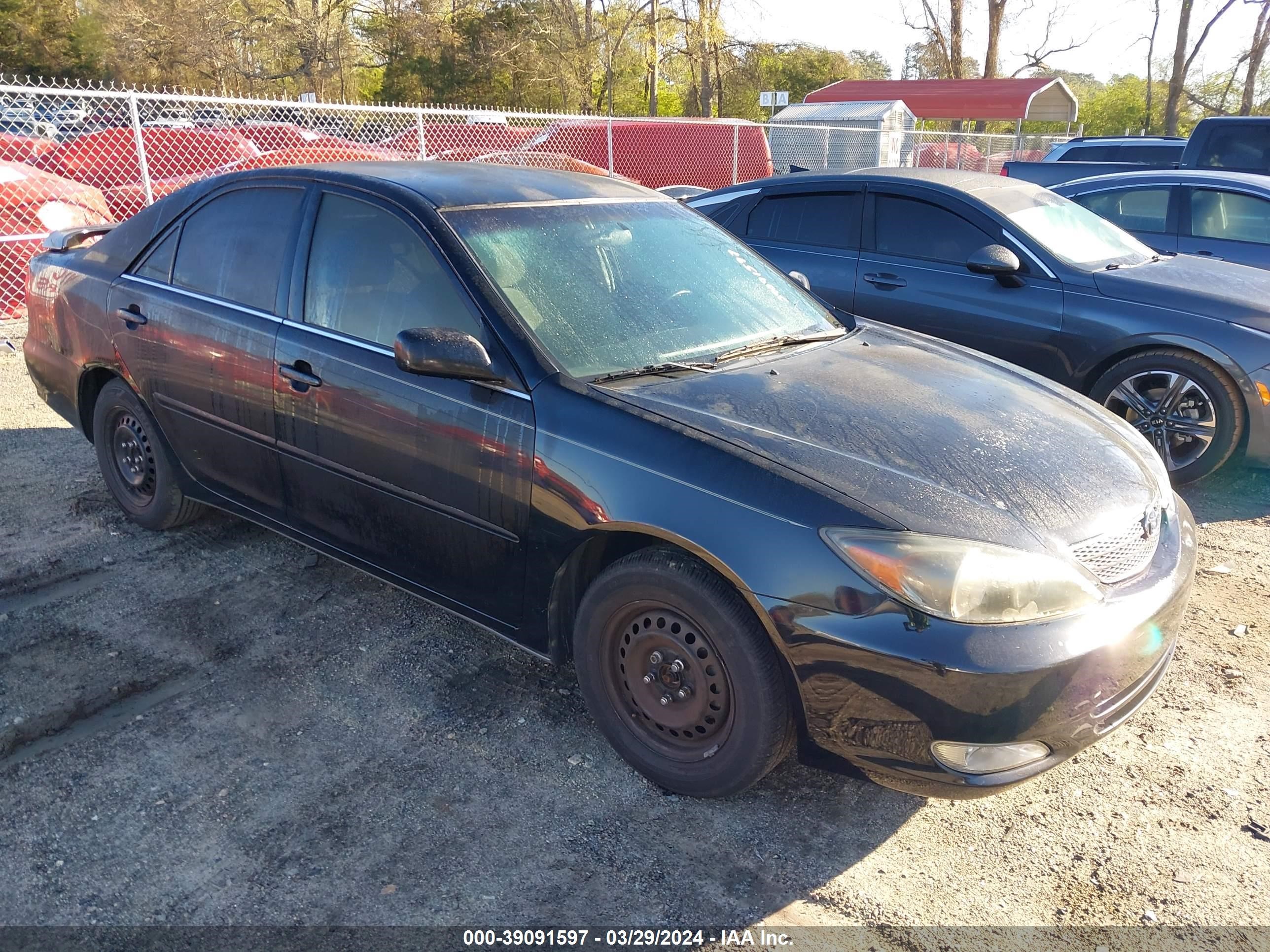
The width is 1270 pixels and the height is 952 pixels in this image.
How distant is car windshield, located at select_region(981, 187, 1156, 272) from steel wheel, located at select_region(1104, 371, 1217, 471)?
782 mm

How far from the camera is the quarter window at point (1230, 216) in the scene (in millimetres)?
7641

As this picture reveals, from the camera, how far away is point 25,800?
277cm

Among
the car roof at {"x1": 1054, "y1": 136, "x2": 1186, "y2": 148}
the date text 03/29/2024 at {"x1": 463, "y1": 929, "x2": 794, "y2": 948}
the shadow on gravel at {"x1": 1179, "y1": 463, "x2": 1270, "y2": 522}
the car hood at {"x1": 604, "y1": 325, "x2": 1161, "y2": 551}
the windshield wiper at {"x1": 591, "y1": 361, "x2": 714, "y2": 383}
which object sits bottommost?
the date text 03/29/2024 at {"x1": 463, "y1": 929, "x2": 794, "y2": 948}

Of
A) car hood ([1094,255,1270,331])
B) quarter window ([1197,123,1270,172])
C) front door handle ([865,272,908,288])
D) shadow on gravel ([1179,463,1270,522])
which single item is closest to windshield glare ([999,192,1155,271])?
car hood ([1094,255,1270,331])

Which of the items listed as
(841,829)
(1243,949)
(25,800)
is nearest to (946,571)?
(841,829)

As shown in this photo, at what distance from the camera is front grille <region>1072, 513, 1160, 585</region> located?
8.52ft

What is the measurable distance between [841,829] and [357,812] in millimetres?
1367

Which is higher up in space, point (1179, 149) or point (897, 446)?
point (1179, 149)

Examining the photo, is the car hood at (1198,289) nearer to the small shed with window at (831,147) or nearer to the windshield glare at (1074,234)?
the windshield glare at (1074,234)

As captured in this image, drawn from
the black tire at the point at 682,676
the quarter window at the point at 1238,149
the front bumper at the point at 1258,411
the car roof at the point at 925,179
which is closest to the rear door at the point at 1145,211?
the car roof at the point at 925,179

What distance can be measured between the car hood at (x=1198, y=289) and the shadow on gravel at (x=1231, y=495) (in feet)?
2.77

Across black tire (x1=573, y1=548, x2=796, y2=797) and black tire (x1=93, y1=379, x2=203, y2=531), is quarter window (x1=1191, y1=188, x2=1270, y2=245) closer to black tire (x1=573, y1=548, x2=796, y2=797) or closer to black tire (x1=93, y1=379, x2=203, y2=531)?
black tire (x1=573, y1=548, x2=796, y2=797)

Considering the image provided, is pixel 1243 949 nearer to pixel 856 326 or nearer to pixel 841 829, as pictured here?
pixel 841 829

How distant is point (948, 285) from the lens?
5945 millimetres
